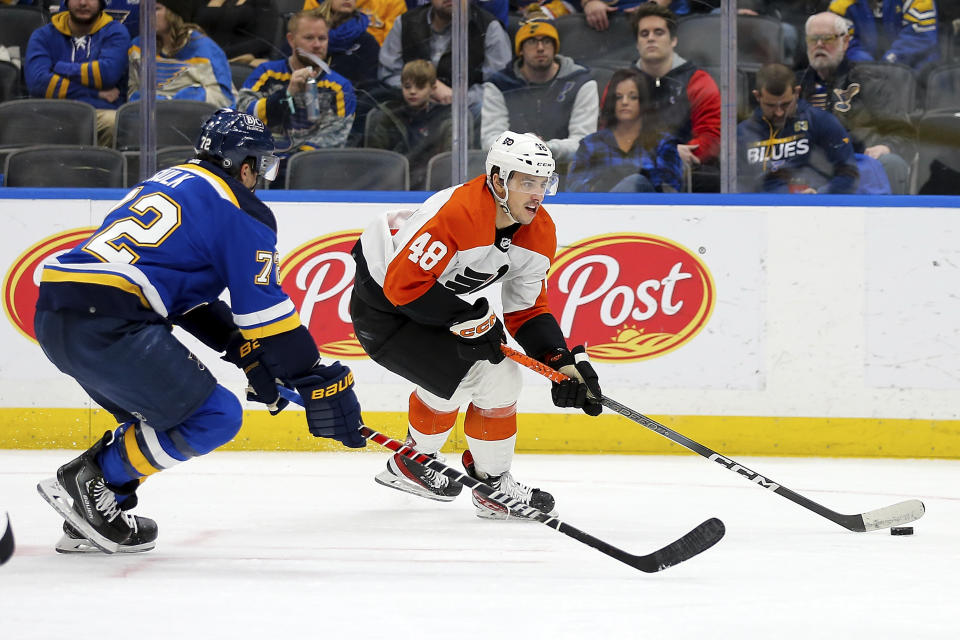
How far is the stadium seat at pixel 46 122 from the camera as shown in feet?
15.8

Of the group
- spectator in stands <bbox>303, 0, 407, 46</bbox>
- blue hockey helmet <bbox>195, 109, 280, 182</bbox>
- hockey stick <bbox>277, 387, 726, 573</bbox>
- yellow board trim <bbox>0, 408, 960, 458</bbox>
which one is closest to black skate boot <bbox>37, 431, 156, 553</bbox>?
hockey stick <bbox>277, 387, 726, 573</bbox>

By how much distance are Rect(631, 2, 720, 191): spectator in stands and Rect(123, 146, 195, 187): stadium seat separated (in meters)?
1.97

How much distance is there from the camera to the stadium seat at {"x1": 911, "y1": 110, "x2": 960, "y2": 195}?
15.1 ft

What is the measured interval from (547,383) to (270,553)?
1.92 m

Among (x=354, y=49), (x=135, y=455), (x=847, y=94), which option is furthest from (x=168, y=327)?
(x=847, y=94)

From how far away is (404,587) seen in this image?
2.30 metres

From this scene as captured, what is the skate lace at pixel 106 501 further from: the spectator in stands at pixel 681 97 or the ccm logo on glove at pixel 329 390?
the spectator in stands at pixel 681 97

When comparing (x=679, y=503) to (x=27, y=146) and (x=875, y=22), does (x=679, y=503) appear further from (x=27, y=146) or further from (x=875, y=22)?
(x=27, y=146)

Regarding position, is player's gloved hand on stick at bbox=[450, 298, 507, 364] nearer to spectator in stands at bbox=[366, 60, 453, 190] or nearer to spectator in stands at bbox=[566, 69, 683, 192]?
spectator in stands at bbox=[566, 69, 683, 192]

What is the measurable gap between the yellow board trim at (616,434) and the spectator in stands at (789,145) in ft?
3.15

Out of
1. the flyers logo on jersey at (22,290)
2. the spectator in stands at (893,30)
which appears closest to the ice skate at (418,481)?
the flyers logo on jersey at (22,290)

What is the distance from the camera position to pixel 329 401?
2.56 metres

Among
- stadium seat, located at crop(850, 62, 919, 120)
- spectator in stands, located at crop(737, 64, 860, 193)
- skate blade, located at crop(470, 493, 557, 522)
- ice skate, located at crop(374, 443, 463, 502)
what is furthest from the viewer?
stadium seat, located at crop(850, 62, 919, 120)

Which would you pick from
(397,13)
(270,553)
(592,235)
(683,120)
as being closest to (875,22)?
→ (683,120)
